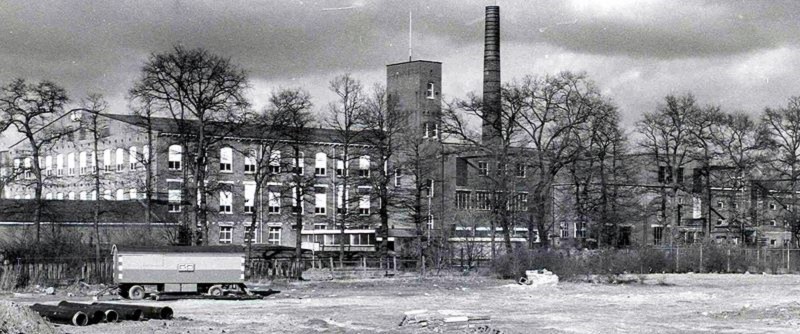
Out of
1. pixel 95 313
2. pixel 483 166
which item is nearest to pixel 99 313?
pixel 95 313

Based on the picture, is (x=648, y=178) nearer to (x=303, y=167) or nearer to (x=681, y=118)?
(x=681, y=118)

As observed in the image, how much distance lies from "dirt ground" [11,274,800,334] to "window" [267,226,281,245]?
28.3m

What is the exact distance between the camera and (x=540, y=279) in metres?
54.2

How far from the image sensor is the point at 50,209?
221 feet

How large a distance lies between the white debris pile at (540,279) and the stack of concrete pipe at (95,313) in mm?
25561

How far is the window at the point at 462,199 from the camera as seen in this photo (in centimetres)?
9327

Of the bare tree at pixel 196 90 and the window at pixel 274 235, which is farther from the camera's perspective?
the window at pixel 274 235

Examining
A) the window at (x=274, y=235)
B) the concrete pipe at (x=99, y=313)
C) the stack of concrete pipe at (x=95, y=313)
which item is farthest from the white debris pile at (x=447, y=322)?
the window at (x=274, y=235)

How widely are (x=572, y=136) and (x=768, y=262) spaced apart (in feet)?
47.5

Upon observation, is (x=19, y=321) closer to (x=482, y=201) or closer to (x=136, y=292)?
(x=136, y=292)

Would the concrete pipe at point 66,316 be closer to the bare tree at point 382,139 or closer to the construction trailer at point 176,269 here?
the construction trailer at point 176,269

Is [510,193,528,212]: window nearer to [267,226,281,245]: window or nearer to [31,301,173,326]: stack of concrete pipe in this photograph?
[267,226,281,245]: window

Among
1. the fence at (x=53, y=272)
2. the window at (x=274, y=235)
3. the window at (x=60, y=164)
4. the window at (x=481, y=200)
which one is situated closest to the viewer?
the fence at (x=53, y=272)

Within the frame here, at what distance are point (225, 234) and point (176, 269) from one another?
3942cm
